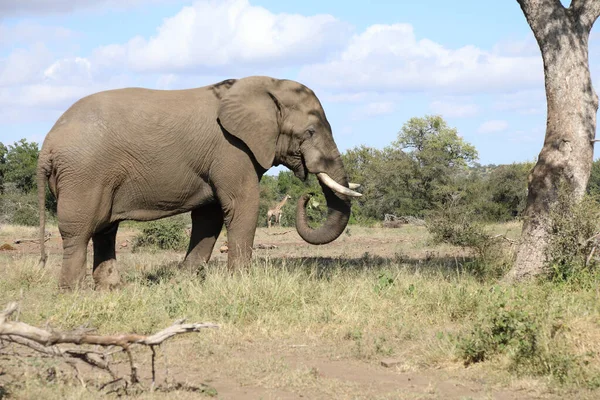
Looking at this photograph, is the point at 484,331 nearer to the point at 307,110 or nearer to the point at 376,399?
the point at 376,399

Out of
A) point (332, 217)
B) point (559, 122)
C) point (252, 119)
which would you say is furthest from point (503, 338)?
point (252, 119)

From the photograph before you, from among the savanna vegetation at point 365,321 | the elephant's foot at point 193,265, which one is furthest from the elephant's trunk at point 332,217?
the elephant's foot at point 193,265

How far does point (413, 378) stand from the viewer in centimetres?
645

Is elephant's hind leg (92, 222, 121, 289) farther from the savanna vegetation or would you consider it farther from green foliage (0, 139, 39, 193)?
green foliage (0, 139, 39, 193)

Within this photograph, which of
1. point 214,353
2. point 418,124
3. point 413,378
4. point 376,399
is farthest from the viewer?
point 418,124

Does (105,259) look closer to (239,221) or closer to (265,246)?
(239,221)

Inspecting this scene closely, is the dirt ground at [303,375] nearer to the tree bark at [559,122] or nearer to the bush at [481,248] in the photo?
the tree bark at [559,122]

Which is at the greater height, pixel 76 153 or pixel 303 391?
pixel 76 153

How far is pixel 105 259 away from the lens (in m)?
10.8

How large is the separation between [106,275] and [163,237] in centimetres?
714

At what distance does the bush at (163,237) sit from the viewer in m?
17.8

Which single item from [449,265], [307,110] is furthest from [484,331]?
[449,265]

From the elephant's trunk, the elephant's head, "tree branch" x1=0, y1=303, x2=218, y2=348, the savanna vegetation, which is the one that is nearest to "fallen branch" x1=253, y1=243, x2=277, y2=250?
the savanna vegetation

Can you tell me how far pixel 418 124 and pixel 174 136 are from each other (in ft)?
144
